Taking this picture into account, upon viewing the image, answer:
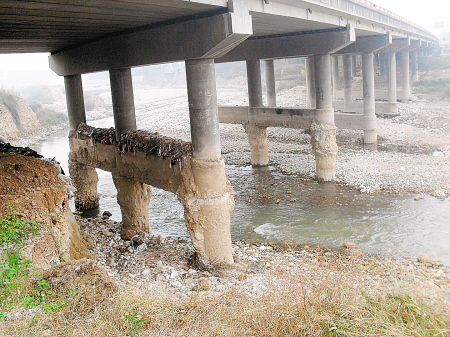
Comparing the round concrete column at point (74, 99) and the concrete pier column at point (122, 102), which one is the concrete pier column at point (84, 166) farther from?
→ the concrete pier column at point (122, 102)

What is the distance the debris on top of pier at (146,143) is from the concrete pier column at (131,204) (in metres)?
1.19

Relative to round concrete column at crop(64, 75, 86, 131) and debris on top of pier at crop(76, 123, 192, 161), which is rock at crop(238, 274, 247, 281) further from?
round concrete column at crop(64, 75, 86, 131)

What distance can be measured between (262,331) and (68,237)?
5.83 meters

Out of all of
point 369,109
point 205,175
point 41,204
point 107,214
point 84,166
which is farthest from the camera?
point 369,109

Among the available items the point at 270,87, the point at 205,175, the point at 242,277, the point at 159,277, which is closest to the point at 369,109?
the point at 270,87

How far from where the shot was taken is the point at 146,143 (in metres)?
12.1

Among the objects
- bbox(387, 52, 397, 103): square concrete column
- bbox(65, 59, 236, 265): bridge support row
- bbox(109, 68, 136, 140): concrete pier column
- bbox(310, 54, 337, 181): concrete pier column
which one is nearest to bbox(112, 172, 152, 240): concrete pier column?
bbox(109, 68, 136, 140): concrete pier column

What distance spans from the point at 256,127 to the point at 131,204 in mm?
10351

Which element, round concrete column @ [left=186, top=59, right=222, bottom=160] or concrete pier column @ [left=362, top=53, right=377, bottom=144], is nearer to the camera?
round concrete column @ [left=186, top=59, right=222, bottom=160]

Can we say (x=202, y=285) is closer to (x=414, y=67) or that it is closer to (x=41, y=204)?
(x=41, y=204)

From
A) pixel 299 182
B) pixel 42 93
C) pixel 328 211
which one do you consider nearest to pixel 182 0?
pixel 328 211

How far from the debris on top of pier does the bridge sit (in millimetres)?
36

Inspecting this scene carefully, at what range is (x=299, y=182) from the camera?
19.4m

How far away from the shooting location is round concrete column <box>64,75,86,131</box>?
1698cm
